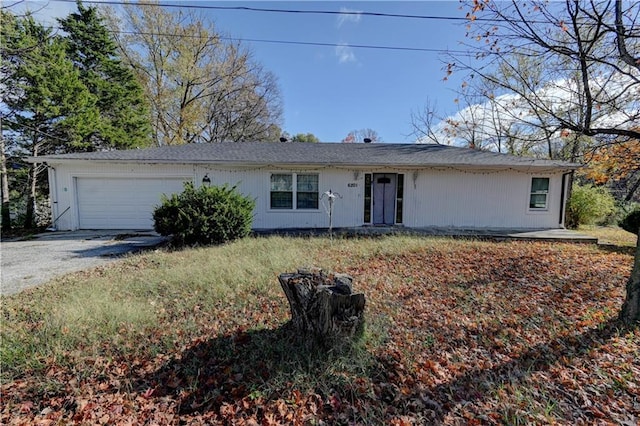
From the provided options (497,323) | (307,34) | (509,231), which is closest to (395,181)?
(509,231)

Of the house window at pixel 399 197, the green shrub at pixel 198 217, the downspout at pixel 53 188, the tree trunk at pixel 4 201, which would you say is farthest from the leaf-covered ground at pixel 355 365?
the tree trunk at pixel 4 201

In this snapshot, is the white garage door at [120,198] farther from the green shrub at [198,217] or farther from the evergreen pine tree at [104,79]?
the evergreen pine tree at [104,79]

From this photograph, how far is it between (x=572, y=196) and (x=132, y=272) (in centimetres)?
1652

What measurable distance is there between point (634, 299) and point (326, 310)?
11.7 ft

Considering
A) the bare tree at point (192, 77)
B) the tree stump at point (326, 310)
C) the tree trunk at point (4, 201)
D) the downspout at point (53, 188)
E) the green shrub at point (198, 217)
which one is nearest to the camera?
the tree stump at point (326, 310)

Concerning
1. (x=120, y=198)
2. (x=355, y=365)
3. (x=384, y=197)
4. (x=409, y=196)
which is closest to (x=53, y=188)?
(x=120, y=198)

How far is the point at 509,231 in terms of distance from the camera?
943 cm

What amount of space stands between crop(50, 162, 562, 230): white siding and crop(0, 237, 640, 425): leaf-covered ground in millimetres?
5915

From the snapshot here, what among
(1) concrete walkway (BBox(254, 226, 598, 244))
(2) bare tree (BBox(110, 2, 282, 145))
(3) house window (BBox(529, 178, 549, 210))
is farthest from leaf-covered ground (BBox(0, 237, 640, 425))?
(2) bare tree (BBox(110, 2, 282, 145))

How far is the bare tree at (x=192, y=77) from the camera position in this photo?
1694cm

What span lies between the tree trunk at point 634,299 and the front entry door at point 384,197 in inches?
287

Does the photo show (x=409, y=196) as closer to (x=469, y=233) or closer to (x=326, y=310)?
(x=469, y=233)

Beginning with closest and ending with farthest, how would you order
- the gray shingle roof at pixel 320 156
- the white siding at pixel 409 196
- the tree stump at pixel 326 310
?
the tree stump at pixel 326 310 < the gray shingle roof at pixel 320 156 < the white siding at pixel 409 196

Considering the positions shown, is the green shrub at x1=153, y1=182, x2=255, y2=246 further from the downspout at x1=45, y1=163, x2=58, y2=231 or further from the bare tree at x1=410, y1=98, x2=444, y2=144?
the bare tree at x1=410, y1=98, x2=444, y2=144
